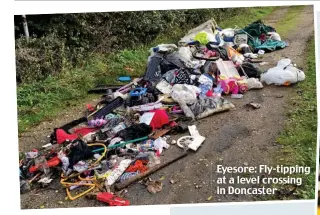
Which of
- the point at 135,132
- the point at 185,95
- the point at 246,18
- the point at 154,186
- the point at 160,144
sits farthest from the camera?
the point at 246,18

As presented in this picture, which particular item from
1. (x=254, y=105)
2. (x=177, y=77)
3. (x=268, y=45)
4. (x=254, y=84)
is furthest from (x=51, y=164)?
(x=268, y=45)

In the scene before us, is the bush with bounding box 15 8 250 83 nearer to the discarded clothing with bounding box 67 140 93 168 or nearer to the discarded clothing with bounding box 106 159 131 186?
the discarded clothing with bounding box 67 140 93 168

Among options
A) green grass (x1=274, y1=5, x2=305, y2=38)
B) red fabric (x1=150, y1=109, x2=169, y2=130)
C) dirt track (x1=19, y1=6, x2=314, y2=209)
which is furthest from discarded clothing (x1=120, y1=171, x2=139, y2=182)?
green grass (x1=274, y1=5, x2=305, y2=38)

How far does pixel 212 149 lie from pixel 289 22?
25.4 ft

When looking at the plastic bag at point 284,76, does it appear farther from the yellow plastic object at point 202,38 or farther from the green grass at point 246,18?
the green grass at point 246,18

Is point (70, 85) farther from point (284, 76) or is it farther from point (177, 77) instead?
point (284, 76)

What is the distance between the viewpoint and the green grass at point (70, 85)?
23.2 ft

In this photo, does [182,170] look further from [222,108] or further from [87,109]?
[87,109]

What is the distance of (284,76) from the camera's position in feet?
23.9

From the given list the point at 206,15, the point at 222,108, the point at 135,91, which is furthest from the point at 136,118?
the point at 206,15

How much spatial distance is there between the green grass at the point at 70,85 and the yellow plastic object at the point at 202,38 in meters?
1.08

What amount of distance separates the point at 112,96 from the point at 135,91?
390mm

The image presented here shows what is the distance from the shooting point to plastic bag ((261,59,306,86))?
727cm

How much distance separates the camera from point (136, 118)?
6.43 m
